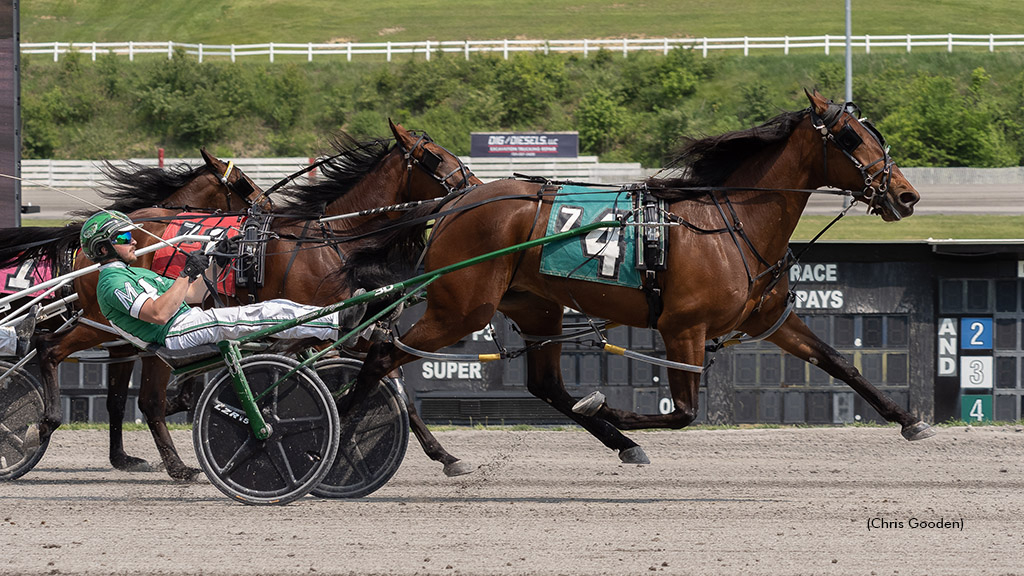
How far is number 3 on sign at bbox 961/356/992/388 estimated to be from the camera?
934 cm

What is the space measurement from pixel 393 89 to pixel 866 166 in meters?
27.9

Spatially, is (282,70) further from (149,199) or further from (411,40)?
(149,199)

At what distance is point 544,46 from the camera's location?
1375 inches

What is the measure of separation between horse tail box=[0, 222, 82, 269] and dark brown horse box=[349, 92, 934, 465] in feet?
9.00

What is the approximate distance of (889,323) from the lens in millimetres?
9445

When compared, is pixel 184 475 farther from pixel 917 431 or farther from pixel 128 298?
pixel 917 431

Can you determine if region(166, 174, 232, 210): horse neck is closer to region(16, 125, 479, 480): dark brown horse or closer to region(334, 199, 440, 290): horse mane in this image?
region(16, 125, 479, 480): dark brown horse

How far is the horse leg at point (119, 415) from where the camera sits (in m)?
7.39

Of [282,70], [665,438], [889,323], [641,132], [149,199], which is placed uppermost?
[282,70]

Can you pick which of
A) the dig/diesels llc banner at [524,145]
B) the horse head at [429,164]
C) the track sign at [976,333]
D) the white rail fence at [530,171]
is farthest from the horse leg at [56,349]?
the dig/diesels llc banner at [524,145]

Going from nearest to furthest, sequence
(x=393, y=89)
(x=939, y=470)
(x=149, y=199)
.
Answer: (x=939, y=470) → (x=149, y=199) → (x=393, y=89)

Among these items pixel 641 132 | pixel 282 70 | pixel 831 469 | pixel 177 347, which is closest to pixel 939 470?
pixel 831 469

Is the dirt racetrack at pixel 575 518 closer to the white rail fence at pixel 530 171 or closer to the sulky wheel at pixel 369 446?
the sulky wheel at pixel 369 446

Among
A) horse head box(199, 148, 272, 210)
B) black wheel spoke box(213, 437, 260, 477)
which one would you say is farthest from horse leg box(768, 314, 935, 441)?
horse head box(199, 148, 272, 210)
